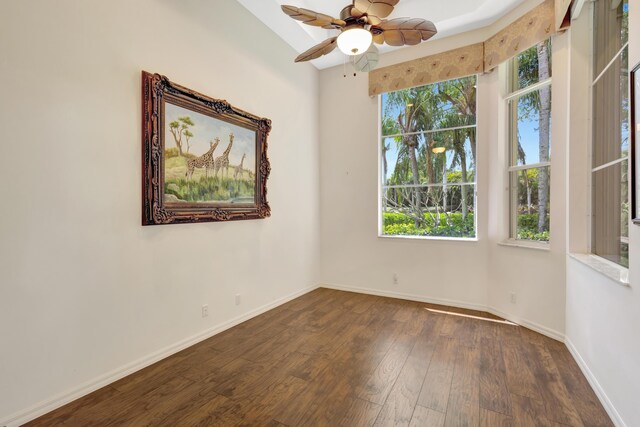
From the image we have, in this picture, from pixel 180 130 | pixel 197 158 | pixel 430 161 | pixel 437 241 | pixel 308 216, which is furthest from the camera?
pixel 308 216

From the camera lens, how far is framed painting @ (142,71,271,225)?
2283 millimetres

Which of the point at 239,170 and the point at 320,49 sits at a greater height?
the point at 320,49

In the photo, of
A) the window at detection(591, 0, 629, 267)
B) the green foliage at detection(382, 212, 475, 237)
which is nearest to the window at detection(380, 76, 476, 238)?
the green foliage at detection(382, 212, 475, 237)

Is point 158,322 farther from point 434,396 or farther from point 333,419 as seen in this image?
point 434,396

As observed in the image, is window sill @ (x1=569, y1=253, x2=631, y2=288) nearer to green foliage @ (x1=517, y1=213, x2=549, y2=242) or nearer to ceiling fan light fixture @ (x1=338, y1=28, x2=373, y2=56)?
green foliage @ (x1=517, y1=213, x2=549, y2=242)

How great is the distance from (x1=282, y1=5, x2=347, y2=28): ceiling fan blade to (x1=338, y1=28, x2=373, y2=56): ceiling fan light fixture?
0.41 feet

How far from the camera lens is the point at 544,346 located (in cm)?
259

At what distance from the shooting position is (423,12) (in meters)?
3.42

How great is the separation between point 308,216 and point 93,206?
9.02ft

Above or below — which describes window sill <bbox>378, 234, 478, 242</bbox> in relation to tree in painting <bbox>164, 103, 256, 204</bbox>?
below

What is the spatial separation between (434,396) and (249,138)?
2.90 meters

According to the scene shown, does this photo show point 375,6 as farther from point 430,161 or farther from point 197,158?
point 430,161

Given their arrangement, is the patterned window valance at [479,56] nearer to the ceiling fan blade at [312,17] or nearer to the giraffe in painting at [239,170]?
the ceiling fan blade at [312,17]

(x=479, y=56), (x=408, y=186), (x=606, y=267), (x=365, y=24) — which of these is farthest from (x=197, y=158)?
(x=479, y=56)
